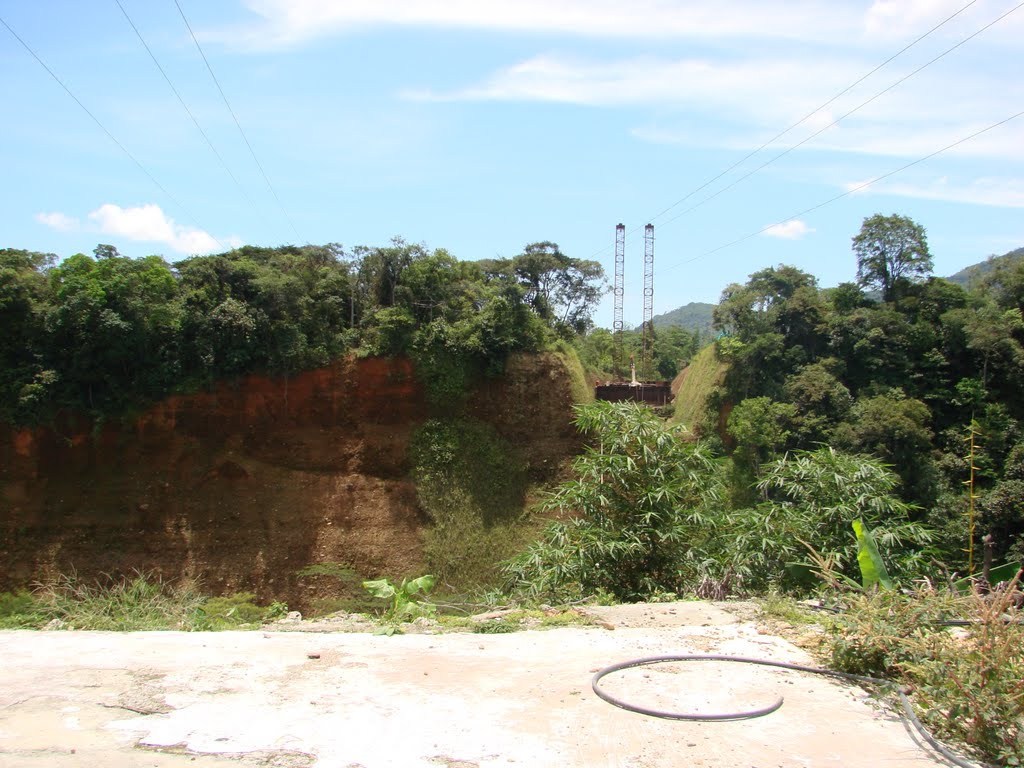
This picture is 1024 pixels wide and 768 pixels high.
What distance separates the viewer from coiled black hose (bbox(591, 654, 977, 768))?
4084 mm

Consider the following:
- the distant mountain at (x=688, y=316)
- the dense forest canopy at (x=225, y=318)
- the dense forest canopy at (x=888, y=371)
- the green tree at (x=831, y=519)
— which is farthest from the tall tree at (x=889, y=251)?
the distant mountain at (x=688, y=316)

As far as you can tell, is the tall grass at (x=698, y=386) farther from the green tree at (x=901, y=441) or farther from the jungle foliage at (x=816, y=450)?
the green tree at (x=901, y=441)

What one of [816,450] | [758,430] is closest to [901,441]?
[758,430]

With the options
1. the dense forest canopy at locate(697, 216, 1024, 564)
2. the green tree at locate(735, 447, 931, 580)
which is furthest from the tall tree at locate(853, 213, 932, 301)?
the green tree at locate(735, 447, 931, 580)

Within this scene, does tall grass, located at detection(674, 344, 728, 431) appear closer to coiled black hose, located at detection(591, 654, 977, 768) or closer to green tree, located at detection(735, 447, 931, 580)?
green tree, located at detection(735, 447, 931, 580)

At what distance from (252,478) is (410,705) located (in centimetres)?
1866

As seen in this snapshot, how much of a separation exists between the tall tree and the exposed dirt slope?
629 inches

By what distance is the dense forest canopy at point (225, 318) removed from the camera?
20297 millimetres

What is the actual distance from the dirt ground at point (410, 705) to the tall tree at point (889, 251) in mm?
28711

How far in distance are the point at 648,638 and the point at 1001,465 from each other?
23561 millimetres

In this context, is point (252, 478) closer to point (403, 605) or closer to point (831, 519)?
point (403, 605)

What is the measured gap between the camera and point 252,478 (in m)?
21.7

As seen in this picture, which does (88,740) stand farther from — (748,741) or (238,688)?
(748,741)

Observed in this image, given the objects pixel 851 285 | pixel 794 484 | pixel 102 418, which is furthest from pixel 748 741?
pixel 851 285
